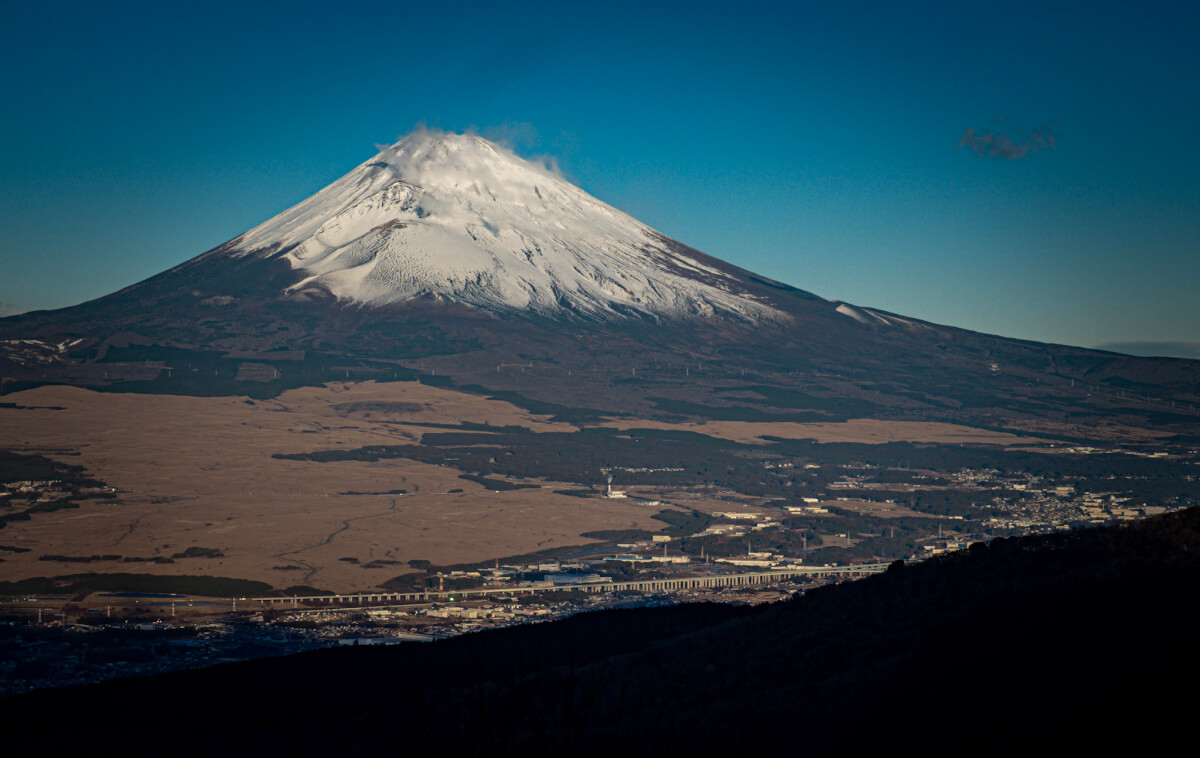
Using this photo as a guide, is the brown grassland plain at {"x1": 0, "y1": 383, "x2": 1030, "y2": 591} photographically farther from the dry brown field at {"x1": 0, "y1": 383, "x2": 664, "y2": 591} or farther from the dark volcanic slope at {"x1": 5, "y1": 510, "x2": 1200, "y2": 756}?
the dark volcanic slope at {"x1": 5, "y1": 510, "x2": 1200, "y2": 756}

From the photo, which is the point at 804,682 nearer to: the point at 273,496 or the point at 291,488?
the point at 273,496

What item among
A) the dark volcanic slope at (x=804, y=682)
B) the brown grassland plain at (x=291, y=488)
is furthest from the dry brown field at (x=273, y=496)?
the dark volcanic slope at (x=804, y=682)

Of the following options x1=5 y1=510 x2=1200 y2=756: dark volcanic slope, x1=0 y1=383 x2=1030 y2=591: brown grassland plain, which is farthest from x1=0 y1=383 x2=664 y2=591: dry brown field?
x1=5 y1=510 x2=1200 y2=756: dark volcanic slope

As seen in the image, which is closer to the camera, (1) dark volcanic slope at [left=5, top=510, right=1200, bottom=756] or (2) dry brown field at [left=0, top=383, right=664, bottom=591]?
(1) dark volcanic slope at [left=5, top=510, right=1200, bottom=756]

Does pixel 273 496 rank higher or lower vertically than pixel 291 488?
lower

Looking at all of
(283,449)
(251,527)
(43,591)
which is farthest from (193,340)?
(43,591)

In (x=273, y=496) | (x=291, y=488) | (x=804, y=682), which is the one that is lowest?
(x=273, y=496)

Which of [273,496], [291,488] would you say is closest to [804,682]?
[273,496]

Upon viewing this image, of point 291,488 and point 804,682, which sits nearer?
point 804,682
